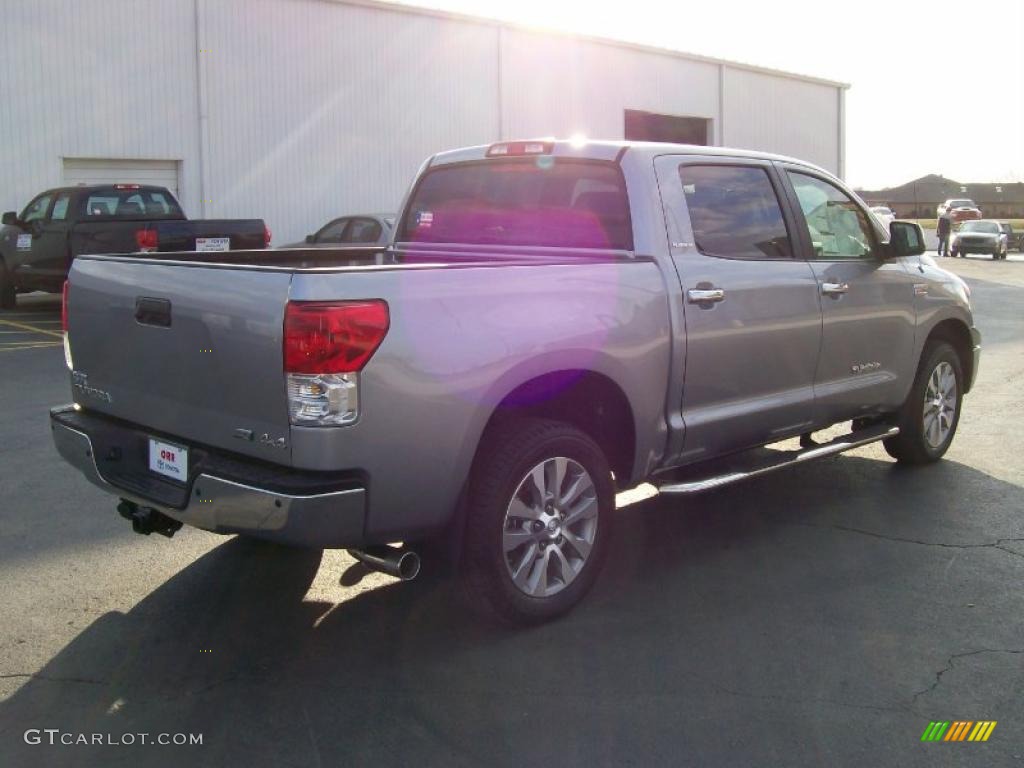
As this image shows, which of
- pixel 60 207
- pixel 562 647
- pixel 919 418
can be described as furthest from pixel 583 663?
pixel 60 207

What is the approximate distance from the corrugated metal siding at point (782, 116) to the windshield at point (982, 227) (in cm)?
938

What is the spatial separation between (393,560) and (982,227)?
41044 mm

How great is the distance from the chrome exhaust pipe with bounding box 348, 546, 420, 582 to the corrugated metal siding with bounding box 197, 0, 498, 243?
17693 millimetres

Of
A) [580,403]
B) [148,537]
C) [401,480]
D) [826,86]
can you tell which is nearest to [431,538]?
[401,480]

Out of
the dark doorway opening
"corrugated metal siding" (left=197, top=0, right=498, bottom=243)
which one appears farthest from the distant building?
"corrugated metal siding" (left=197, top=0, right=498, bottom=243)

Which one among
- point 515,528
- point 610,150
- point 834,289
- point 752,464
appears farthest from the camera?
point 834,289

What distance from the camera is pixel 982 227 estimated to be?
40.2 meters

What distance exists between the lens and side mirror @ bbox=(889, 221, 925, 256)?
6.04m

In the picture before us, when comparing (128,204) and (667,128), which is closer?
(128,204)

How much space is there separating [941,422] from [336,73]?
1752cm

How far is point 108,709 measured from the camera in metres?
3.55

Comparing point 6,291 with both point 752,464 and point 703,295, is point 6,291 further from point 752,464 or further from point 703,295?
point 703,295

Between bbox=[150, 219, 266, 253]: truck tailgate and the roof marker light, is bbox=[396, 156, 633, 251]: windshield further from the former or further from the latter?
bbox=[150, 219, 266, 253]: truck tailgate

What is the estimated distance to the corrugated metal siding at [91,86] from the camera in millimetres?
18281
